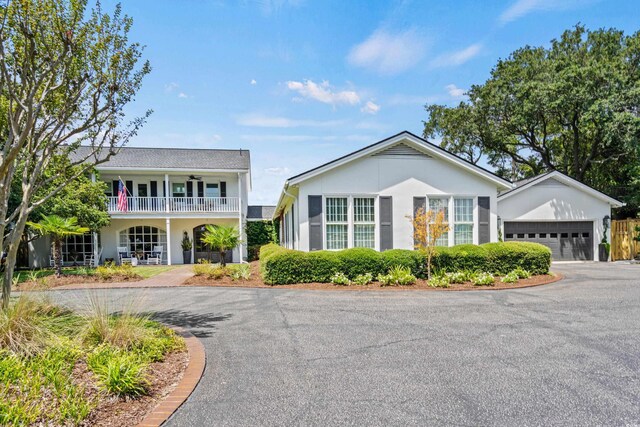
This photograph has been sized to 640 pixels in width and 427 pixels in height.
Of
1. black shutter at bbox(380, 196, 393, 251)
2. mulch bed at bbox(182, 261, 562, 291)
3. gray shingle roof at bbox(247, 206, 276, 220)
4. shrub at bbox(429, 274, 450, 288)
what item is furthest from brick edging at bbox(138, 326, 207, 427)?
gray shingle roof at bbox(247, 206, 276, 220)

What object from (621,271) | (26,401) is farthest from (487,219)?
(26,401)

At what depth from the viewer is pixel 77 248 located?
20250 mm

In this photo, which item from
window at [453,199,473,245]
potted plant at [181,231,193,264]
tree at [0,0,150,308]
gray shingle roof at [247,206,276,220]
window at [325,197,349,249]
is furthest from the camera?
gray shingle roof at [247,206,276,220]

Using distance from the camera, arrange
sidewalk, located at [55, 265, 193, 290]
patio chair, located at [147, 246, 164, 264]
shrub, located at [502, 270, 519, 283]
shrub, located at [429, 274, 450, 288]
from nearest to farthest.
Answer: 1. shrub, located at [429, 274, 450, 288]
2. shrub, located at [502, 270, 519, 283]
3. sidewalk, located at [55, 265, 193, 290]
4. patio chair, located at [147, 246, 164, 264]

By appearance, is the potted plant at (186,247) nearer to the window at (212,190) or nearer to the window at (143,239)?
the window at (143,239)

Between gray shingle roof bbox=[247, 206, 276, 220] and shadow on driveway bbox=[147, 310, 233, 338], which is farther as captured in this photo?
gray shingle roof bbox=[247, 206, 276, 220]

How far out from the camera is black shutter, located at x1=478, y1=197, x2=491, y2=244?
1404cm

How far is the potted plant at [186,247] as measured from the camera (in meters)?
20.6

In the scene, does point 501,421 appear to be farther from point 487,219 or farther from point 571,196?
point 571,196

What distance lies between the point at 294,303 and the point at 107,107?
5.75m

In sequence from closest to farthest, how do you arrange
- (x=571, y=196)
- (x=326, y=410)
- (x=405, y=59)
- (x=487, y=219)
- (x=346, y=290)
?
(x=326, y=410) → (x=346, y=290) → (x=405, y=59) → (x=487, y=219) → (x=571, y=196)

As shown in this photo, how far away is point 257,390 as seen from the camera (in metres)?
3.88

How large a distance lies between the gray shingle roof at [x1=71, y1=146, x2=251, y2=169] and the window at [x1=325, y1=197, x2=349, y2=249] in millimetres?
9494

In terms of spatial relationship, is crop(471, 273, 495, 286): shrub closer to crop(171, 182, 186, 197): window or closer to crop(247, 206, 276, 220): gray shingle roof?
crop(171, 182, 186, 197): window
